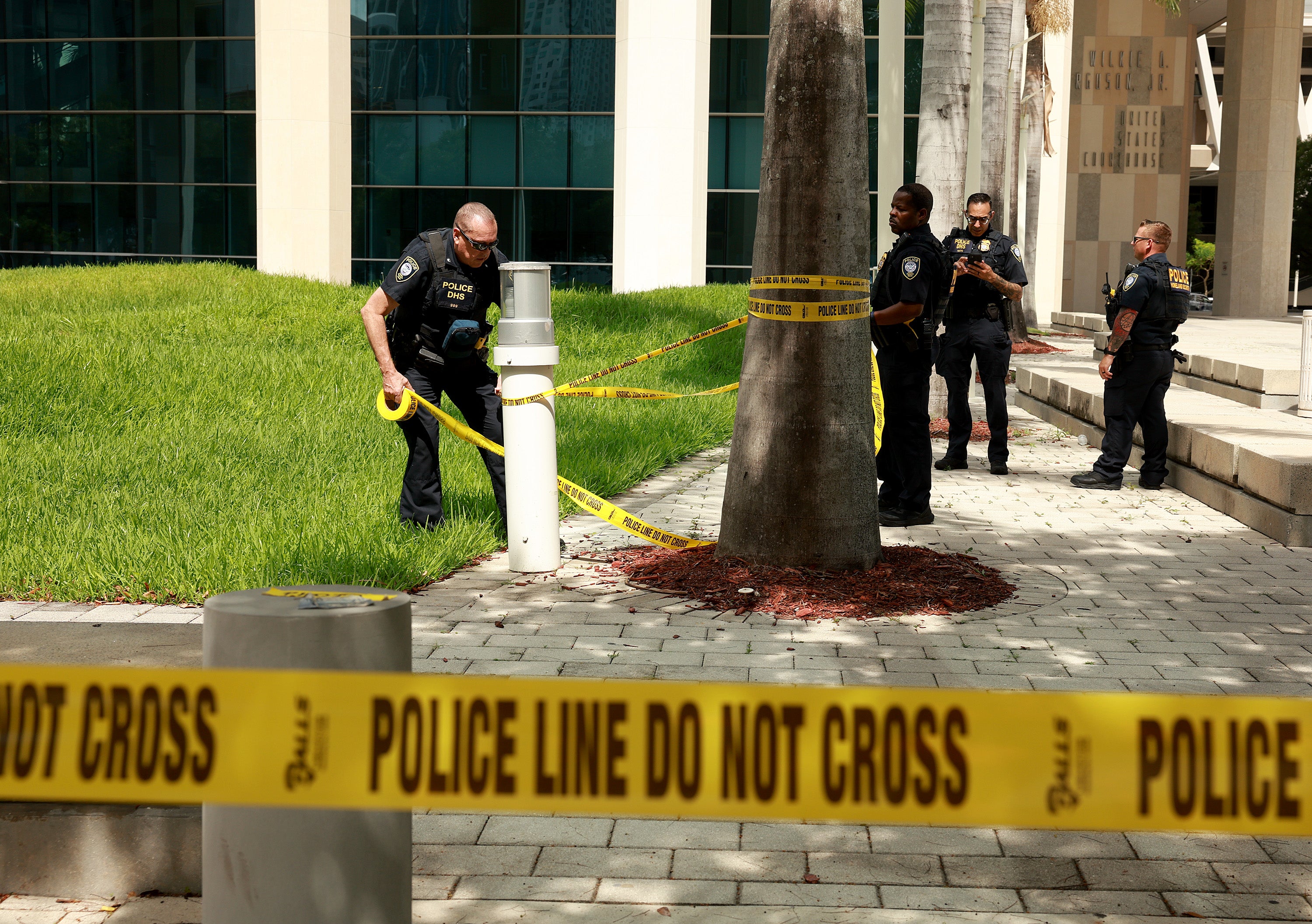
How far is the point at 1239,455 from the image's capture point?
29.9 feet

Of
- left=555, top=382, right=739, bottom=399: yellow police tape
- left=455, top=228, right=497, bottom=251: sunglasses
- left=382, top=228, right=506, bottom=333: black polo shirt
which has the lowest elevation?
left=555, top=382, right=739, bottom=399: yellow police tape

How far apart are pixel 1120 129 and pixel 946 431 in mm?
38294

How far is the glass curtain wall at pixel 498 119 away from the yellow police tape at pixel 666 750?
31.6 meters

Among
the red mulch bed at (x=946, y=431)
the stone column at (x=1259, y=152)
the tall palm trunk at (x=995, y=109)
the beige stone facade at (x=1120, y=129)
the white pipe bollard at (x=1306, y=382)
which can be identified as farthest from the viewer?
the beige stone facade at (x=1120, y=129)

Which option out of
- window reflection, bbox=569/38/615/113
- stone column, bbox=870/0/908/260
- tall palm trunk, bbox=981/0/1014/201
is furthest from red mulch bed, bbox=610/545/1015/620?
window reflection, bbox=569/38/615/113

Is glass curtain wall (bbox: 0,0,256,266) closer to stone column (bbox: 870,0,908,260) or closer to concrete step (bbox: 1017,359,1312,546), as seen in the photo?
stone column (bbox: 870,0,908,260)

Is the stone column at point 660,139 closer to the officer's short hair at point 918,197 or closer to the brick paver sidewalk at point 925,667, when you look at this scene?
the brick paver sidewalk at point 925,667

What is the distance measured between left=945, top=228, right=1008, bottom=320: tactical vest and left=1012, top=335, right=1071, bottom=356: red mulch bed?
1419 cm

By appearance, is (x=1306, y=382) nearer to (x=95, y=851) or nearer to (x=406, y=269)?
(x=406, y=269)

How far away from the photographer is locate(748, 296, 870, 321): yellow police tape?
21.6 feet

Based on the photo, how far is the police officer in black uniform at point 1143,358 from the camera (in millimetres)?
10008

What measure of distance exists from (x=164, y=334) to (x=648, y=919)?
14.4 meters

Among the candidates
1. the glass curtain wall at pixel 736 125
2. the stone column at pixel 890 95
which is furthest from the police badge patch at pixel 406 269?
the glass curtain wall at pixel 736 125

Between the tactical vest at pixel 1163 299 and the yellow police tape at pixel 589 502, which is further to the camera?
the tactical vest at pixel 1163 299
